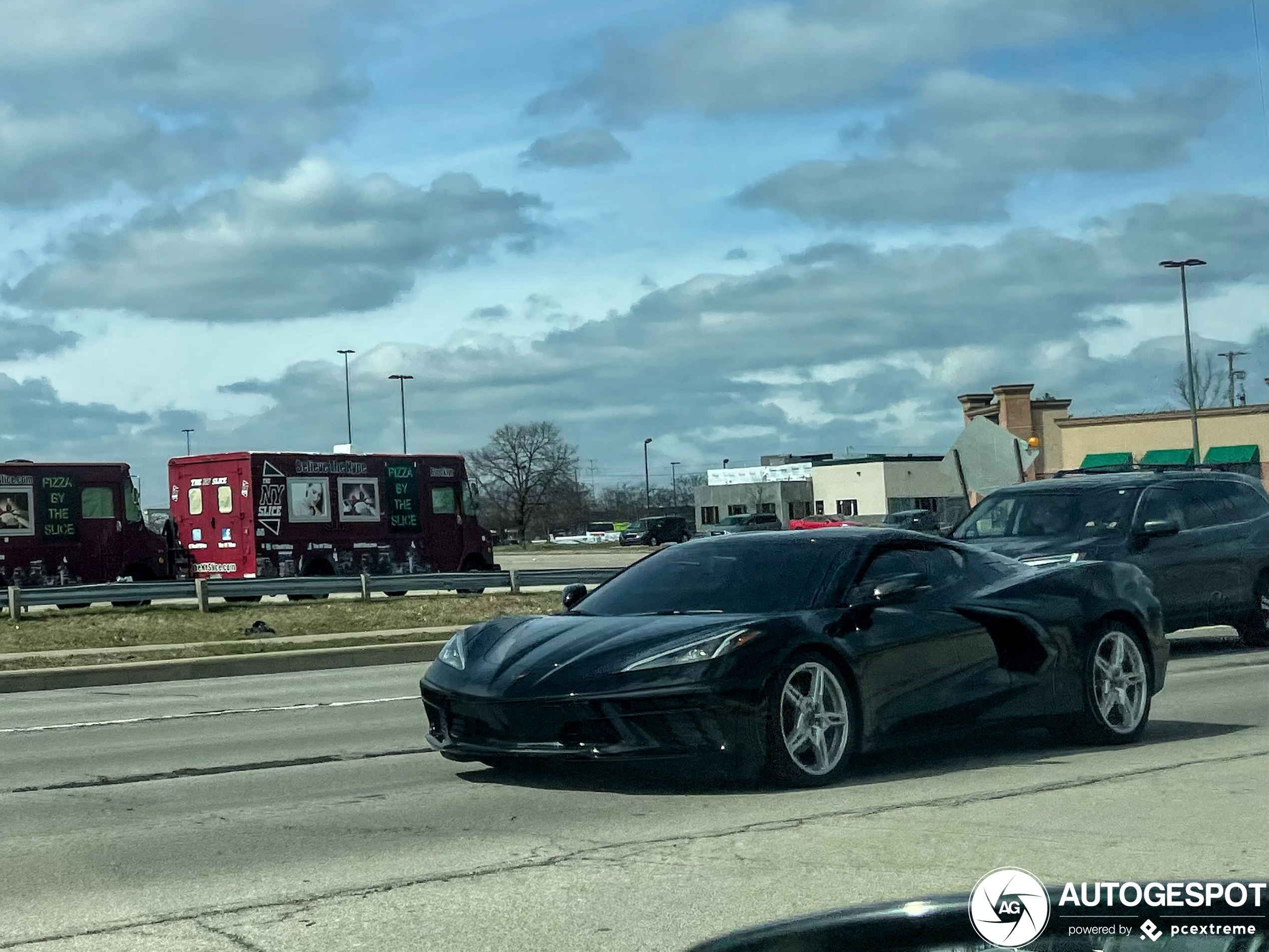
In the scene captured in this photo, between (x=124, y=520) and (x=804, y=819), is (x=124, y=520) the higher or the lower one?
the higher one

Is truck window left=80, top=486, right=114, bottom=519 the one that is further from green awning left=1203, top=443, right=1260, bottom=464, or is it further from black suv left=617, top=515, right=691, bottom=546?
black suv left=617, top=515, right=691, bottom=546

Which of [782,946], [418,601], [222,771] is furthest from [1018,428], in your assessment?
[782,946]

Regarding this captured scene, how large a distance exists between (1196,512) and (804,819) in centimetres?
973

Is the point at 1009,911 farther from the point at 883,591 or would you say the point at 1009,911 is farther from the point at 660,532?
the point at 660,532

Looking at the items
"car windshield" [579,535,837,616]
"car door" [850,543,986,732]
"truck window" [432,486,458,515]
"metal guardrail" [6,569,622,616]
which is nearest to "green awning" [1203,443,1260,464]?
"truck window" [432,486,458,515]

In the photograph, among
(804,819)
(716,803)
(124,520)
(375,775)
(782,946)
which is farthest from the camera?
(124,520)

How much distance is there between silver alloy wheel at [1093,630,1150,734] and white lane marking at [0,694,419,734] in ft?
21.0

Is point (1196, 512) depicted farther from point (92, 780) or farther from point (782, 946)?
point (782, 946)

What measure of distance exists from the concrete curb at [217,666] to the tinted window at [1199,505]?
8.92m

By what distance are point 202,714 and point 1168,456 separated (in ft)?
185

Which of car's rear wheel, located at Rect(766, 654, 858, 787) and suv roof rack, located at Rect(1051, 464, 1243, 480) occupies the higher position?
suv roof rack, located at Rect(1051, 464, 1243, 480)

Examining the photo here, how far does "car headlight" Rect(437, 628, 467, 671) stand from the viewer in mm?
8273

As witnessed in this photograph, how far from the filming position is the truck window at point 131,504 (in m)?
30.4

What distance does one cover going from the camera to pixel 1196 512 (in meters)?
15.4
